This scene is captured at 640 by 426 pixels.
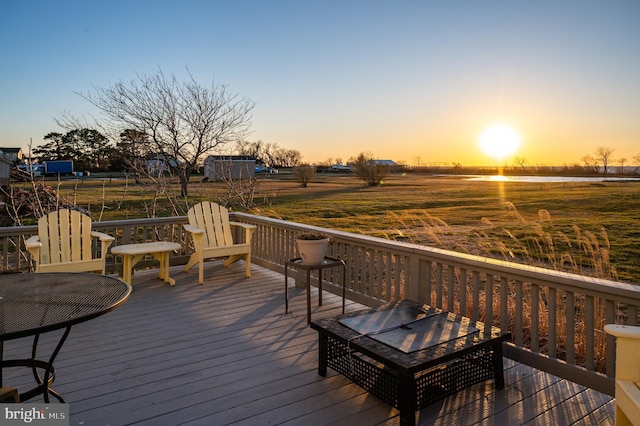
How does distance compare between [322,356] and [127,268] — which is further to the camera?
[127,268]

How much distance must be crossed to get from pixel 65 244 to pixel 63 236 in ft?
0.29

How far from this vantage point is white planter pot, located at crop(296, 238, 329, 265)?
3621 mm

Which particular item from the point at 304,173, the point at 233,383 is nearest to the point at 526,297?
the point at 233,383

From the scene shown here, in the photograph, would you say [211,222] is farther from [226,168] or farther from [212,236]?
[226,168]

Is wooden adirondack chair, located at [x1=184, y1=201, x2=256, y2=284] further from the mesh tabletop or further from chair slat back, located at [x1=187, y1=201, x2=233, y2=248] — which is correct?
the mesh tabletop

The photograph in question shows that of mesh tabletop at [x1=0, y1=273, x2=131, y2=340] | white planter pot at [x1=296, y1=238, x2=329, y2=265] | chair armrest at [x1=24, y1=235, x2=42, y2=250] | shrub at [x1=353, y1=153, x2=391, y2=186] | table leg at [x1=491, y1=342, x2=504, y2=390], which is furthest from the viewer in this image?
shrub at [x1=353, y1=153, x2=391, y2=186]

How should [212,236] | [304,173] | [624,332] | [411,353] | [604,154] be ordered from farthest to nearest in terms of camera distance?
[304,173] < [604,154] < [212,236] < [411,353] < [624,332]

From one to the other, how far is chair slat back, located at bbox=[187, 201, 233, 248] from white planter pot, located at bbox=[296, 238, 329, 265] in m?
1.89

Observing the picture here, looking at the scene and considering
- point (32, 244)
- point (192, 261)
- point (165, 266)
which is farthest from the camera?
point (192, 261)

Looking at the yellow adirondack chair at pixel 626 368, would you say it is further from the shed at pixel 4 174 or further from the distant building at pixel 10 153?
the shed at pixel 4 174

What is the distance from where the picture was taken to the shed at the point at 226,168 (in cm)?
921

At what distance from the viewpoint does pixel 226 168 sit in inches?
367

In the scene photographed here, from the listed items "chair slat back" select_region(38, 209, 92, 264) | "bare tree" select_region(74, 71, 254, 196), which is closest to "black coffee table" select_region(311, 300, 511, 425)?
"chair slat back" select_region(38, 209, 92, 264)

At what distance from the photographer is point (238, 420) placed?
82.6 inches
